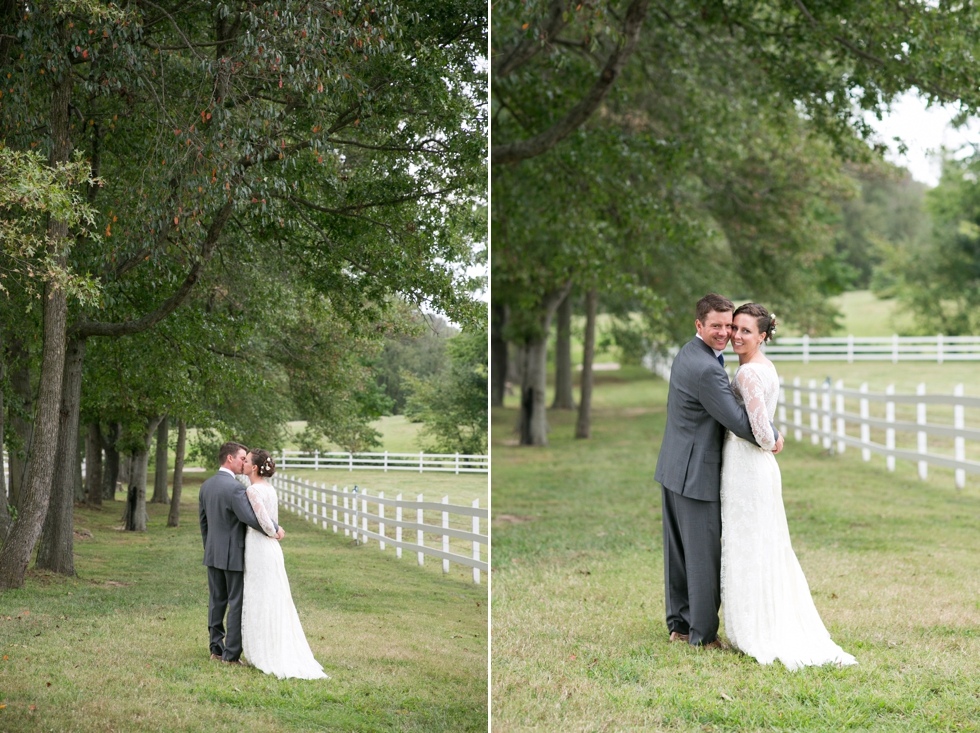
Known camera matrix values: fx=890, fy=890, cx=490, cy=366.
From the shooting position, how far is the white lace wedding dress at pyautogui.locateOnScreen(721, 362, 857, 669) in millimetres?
4895

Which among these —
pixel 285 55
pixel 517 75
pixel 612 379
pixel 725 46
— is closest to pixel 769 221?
pixel 725 46

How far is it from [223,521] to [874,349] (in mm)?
32018

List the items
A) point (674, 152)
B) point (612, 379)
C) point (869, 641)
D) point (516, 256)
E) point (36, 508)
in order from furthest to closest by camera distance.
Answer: point (612, 379), point (516, 256), point (674, 152), point (869, 641), point (36, 508)

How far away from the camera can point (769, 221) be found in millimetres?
18391

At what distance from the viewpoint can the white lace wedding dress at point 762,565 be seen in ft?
16.1

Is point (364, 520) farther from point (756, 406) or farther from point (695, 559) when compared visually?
point (756, 406)

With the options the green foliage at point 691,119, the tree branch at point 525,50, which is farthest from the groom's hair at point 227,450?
the tree branch at point 525,50

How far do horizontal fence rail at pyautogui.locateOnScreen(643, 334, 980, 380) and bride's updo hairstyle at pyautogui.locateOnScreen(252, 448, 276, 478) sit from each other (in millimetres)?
26144

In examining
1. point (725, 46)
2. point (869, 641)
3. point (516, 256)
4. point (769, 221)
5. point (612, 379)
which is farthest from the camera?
point (612, 379)

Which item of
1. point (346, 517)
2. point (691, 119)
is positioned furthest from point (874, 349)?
point (346, 517)

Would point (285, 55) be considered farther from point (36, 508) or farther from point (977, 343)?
point (977, 343)

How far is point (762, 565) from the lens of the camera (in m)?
4.95

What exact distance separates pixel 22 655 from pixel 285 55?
332 centimetres

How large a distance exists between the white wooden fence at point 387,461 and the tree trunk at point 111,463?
0.87 metres
